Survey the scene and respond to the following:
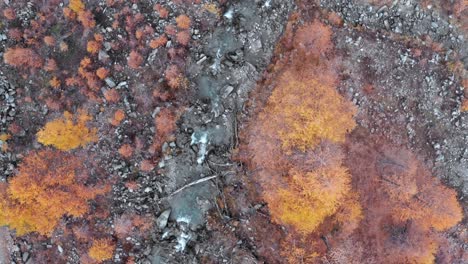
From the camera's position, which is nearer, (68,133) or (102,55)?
(68,133)

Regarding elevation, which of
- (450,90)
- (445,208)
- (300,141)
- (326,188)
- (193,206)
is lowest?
(193,206)

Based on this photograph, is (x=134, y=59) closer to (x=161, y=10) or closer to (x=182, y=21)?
(x=161, y=10)

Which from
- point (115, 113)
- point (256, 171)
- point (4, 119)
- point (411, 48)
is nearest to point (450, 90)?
point (411, 48)

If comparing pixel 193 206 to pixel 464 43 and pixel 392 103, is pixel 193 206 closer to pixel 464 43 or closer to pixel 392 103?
pixel 392 103

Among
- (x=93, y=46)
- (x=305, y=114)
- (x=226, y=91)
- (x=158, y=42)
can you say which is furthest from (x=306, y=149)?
(x=93, y=46)

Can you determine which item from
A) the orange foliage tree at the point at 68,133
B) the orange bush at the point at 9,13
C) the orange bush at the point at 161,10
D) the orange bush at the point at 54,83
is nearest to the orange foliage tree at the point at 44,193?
the orange foliage tree at the point at 68,133

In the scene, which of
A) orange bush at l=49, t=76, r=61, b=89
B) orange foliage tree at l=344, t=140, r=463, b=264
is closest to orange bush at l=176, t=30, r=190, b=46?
orange bush at l=49, t=76, r=61, b=89
